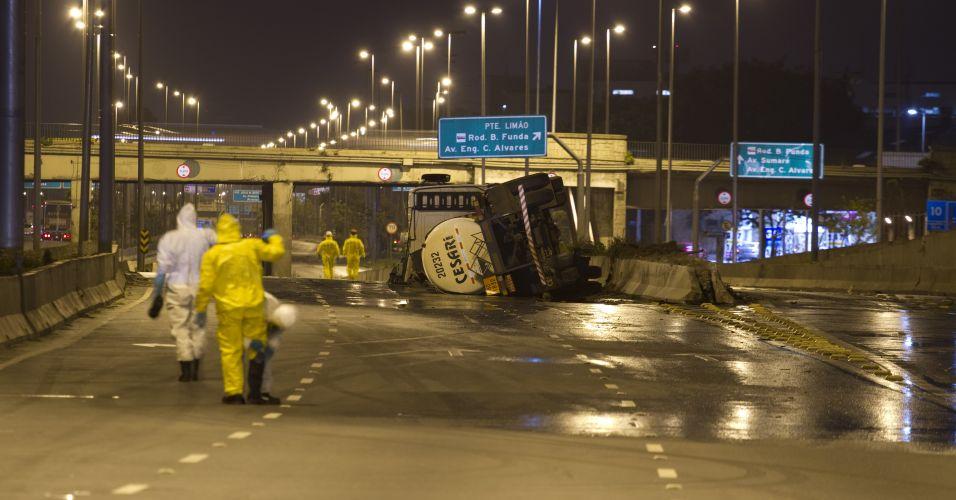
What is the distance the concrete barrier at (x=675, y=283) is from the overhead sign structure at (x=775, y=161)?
3849 cm

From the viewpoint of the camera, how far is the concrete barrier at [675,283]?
31125 mm

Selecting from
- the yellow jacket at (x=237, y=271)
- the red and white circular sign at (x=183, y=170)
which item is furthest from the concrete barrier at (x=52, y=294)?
the red and white circular sign at (x=183, y=170)

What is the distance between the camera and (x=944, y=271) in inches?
1581

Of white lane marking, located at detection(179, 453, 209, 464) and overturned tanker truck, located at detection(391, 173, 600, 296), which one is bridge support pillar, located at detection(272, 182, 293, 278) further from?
white lane marking, located at detection(179, 453, 209, 464)

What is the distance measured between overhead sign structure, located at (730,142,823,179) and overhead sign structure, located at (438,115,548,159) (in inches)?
479

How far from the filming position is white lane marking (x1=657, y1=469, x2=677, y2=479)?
959 cm

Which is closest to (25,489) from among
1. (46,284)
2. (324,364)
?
(324,364)

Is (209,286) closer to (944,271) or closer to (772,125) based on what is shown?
(944,271)

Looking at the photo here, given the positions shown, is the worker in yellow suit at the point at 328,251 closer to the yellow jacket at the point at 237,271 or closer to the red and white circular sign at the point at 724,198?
the red and white circular sign at the point at 724,198

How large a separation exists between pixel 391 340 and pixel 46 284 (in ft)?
17.0

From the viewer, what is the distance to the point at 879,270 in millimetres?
42625

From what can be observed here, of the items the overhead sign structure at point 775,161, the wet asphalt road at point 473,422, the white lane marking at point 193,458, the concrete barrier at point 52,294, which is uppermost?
the overhead sign structure at point 775,161

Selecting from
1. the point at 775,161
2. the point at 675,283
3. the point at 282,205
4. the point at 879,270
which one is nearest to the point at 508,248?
the point at 675,283

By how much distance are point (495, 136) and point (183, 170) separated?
55.1 feet
